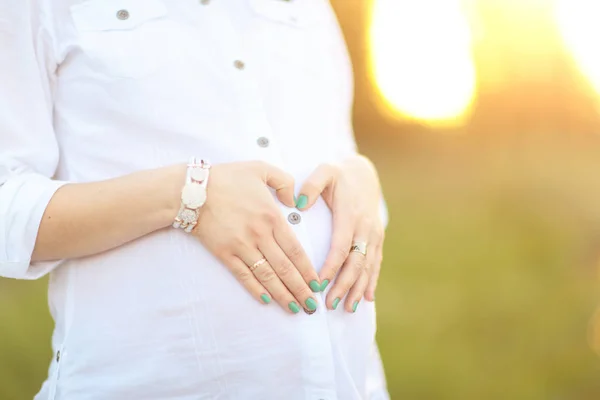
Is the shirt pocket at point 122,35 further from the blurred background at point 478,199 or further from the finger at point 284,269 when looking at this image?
the blurred background at point 478,199

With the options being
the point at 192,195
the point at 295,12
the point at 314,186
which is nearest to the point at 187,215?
the point at 192,195

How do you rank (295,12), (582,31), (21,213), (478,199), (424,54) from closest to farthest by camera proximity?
(21,213) → (295,12) → (582,31) → (478,199) → (424,54)

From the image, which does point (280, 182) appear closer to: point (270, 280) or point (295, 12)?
point (270, 280)

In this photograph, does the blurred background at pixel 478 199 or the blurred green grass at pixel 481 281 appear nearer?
the blurred green grass at pixel 481 281

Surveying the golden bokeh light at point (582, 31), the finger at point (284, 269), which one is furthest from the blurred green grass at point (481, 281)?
the finger at point (284, 269)

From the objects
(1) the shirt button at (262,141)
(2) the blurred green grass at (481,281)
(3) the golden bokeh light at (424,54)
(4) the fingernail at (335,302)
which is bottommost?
(2) the blurred green grass at (481,281)

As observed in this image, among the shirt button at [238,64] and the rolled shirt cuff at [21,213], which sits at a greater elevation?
the shirt button at [238,64]

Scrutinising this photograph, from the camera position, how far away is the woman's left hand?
4.14ft

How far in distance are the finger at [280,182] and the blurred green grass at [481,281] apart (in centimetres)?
294

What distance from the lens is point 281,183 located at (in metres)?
1.22

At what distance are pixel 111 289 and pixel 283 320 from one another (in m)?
0.31

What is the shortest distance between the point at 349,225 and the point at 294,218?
12cm

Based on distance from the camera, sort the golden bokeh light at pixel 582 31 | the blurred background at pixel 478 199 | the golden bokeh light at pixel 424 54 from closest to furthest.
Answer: the blurred background at pixel 478 199 < the golden bokeh light at pixel 582 31 < the golden bokeh light at pixel 424 54

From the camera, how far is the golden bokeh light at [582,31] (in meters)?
5.38
